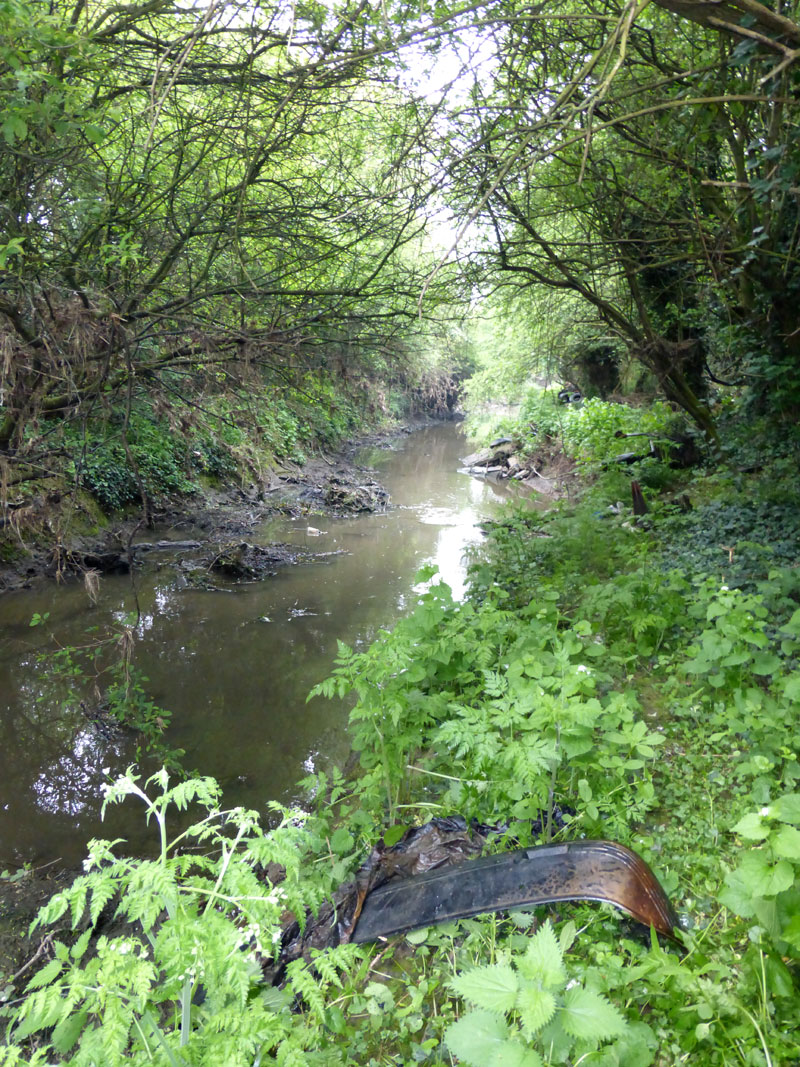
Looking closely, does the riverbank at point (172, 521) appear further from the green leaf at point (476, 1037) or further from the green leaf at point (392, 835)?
the green leaf at point (476, 1037)

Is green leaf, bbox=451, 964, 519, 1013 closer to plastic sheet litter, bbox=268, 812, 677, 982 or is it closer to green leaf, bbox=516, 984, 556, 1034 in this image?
green leaf, bbox=516, 984, 556, 1034

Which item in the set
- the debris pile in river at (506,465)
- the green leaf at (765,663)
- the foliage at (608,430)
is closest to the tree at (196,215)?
the green leaf at (765,663)

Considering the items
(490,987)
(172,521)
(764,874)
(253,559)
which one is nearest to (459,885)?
(490,987)

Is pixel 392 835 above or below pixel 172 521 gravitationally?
below

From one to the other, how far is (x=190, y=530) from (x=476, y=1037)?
10.4 meters

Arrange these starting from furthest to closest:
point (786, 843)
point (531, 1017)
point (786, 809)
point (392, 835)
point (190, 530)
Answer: point (190, 530)
point (392, 835)
point (786, 809)
point (786, 843)
point (531, 1017)

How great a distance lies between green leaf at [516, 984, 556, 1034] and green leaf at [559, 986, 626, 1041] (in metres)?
0.06

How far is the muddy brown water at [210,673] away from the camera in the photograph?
185 inches

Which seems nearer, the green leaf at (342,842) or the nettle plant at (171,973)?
the nettle plant at (171,973)

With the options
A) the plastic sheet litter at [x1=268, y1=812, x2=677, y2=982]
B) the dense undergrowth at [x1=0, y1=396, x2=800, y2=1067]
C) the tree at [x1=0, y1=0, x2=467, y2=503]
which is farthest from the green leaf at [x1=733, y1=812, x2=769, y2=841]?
the tree at [x1=0, y1=0, x2=467, y2=503]

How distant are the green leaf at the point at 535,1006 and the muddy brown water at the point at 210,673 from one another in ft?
11.2

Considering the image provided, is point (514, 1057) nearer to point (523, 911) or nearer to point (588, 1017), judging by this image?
point (588, 1017)

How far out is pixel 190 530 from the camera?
11.1 m

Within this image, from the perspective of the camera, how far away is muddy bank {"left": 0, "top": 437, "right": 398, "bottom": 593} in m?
5.84
